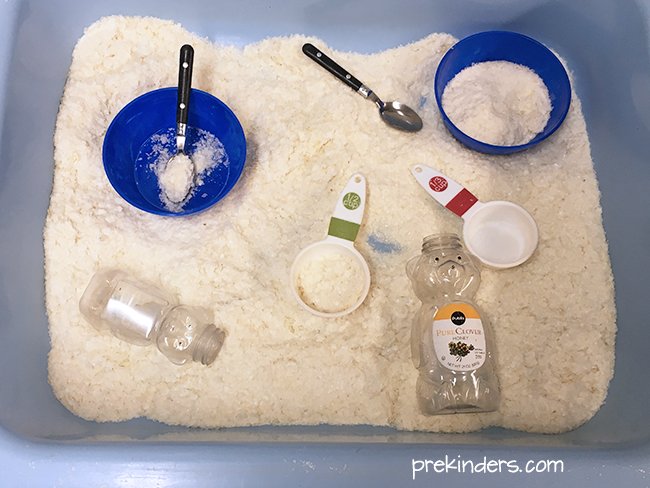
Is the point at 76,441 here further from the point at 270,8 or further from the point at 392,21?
the point at 392,21

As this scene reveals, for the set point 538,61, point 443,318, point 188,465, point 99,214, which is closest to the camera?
point 188,465

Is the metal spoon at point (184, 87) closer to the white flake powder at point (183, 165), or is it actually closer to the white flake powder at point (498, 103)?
the white flake powder at point (183, 165)

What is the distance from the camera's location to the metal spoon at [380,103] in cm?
115

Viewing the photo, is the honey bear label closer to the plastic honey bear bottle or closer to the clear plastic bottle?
the plastic honey bear bottle

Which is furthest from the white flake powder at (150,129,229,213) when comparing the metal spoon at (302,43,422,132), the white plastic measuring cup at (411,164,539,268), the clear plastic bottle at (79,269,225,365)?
the white plastic measuring cup at (411,164,539,268)

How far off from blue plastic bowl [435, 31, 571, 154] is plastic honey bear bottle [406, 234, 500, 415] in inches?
11.6

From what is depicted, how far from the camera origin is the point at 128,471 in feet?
2.65

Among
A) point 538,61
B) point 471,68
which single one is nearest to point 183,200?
point 471,68

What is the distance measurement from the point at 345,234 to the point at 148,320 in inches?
18.6

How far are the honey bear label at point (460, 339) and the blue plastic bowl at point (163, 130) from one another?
1.82 ft

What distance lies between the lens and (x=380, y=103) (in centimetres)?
116

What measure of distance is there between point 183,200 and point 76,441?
1.80 feet

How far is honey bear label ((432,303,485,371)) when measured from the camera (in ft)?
3.02

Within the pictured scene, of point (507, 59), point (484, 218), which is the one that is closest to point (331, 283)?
point (484, 218)
